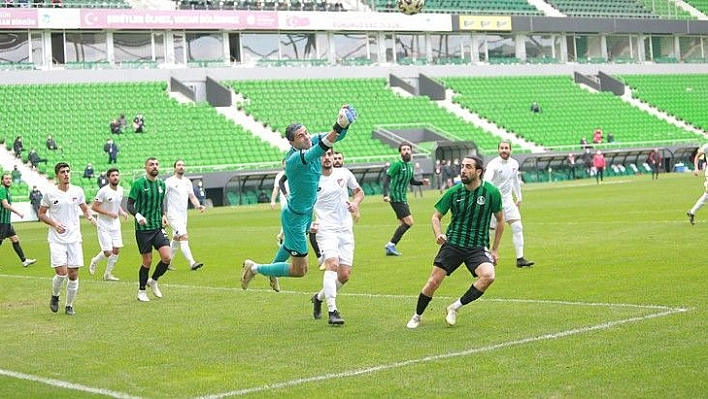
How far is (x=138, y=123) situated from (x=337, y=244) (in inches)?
1752

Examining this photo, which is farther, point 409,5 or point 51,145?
point 51,145

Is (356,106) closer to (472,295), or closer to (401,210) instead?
(401,210)

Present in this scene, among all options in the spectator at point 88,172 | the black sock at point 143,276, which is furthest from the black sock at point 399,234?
the spectator at point 88,172

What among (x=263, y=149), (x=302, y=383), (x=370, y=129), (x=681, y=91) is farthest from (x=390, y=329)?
(x=681, y=91)

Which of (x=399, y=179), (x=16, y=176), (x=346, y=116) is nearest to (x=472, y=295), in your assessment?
(x=346, y=116)

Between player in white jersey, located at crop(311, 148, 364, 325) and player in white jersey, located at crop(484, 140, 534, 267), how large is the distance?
5068 mm

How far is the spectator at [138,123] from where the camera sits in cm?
5662

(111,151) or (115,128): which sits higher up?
(115,128)

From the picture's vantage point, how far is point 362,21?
231 feet

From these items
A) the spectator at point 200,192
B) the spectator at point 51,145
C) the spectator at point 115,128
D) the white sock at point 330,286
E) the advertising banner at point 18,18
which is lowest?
the white sock at point 330,286

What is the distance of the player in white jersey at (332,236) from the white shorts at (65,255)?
383 cm

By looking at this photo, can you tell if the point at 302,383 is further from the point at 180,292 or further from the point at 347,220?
the point at 180,292

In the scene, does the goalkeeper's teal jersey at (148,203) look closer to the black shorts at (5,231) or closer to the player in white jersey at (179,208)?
the player in white jersey at (179,208)

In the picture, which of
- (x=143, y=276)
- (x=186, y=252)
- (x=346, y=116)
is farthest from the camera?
(x=186, y=252)
